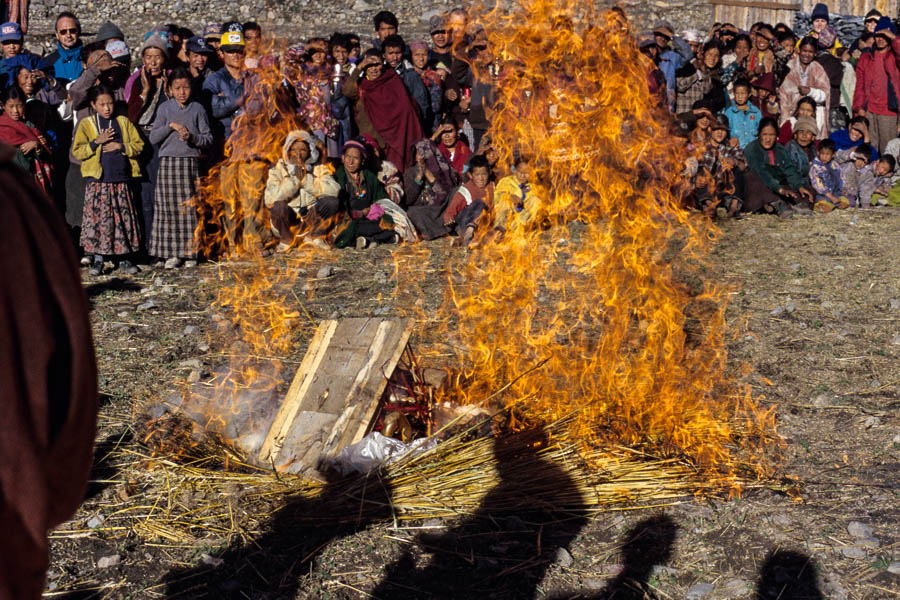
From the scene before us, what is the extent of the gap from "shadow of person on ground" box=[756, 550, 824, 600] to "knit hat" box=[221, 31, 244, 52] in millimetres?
7694

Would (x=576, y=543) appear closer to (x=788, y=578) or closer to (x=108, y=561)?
(x=788, y=578)

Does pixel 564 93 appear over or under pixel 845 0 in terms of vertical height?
under

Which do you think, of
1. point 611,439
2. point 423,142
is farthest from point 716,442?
point 423,142

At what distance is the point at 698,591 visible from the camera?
3.65m

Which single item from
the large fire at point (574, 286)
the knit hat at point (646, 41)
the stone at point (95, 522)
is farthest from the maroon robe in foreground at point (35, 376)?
the knit hat at point (646, 41)

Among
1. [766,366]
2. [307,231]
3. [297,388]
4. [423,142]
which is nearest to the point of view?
[297,388]

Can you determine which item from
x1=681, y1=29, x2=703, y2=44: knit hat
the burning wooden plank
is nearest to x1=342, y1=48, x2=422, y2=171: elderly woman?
x1=681, y1=29, x2=703, y2=44: knit hat

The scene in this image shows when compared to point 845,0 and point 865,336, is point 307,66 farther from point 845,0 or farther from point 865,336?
point 845,0

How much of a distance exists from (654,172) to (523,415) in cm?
559

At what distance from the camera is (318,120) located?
391 inches

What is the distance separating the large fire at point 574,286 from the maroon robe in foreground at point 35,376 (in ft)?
10.3

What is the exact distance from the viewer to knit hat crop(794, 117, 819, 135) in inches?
466

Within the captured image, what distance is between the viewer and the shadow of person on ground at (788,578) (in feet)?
11.8

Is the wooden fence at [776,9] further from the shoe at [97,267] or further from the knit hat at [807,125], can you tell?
the shoe at [97,267]
